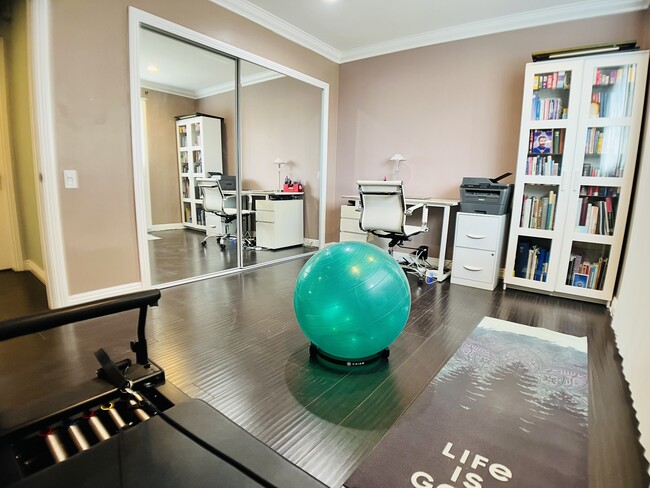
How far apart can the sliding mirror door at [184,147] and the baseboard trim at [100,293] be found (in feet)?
0.97

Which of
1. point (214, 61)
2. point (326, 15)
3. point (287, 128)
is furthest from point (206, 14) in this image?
point (287, 128)

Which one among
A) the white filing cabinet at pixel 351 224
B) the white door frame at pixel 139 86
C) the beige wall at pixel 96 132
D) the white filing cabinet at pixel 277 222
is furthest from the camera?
the white filing cabinet at pixel 277 222

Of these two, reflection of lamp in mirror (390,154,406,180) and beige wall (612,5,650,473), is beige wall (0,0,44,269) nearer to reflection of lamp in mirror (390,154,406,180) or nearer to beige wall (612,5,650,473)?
reflection of lamp in mirror (390,154,406,180)

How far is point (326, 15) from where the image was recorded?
3592 millimetres

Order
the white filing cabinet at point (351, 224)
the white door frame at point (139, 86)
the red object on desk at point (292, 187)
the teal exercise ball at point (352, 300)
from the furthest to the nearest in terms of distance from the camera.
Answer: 1. the red object on desk at point (292, 187)
2. the white filing cabinet at point (351, 224)
3. the white door frame at point (139, 86)
4. the teal exercise ball at point (352, 300)

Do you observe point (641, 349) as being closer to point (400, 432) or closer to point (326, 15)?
point (400, 432)

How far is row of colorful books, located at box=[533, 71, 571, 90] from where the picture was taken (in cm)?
299

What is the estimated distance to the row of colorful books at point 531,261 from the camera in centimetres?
326

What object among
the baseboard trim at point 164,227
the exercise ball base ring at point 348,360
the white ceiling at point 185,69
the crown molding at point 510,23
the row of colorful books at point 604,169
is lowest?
the exercise ball base ring at point 348,360

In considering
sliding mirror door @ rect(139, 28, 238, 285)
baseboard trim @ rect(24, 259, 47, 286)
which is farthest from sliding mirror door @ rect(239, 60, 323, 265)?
baseboard trim @ rect(24, 259, 47, 286)

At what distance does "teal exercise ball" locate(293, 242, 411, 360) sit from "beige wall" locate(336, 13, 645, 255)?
2637 mm

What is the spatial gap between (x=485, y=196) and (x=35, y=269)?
4.68 m

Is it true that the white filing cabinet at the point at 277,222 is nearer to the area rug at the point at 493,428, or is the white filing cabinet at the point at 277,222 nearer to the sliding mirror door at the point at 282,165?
the sliding mirror door at the point at 282,165

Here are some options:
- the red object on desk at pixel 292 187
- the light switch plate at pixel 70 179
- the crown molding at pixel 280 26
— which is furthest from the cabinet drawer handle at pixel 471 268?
the light switch plate at pixel 70 179
